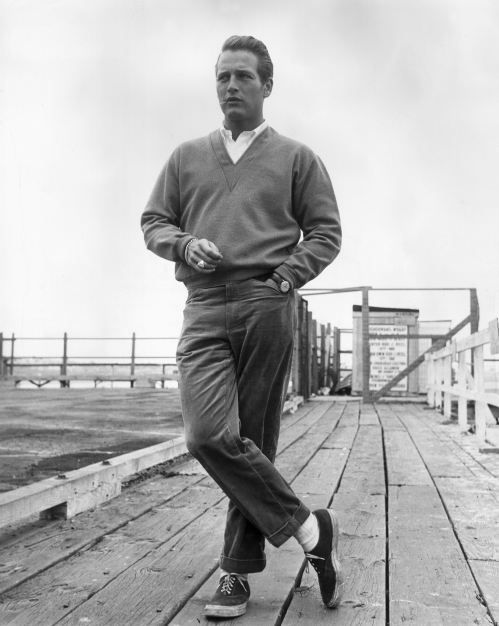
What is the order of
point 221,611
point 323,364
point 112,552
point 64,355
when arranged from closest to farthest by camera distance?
point 221,611 < point 112,552 < point 323,364 < point 64,355

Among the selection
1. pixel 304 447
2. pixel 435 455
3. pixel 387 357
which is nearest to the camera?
pixel 435 455

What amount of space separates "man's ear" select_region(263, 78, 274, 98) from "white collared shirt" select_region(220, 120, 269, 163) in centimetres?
11

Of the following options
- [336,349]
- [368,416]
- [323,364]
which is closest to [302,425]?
[368,416]

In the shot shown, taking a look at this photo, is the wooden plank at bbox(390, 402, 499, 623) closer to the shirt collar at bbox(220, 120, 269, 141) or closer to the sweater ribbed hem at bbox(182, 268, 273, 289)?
the sweater ribbed hem at bbox(182, 268, 273, 289)

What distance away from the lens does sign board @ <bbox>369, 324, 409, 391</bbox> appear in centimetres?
1479

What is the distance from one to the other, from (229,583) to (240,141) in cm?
132

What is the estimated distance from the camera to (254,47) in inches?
91.0

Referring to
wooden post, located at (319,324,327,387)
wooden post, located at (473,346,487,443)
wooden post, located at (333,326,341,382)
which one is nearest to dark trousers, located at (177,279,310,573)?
wooden post, located at (473,346,487,443)

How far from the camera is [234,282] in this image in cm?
219

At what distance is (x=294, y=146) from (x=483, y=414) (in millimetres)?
4771

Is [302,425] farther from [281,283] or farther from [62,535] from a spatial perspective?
[281,283]

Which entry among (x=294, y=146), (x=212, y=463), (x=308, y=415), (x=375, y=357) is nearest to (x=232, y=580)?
(x=212, y=463)

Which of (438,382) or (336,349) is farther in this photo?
(336,349)

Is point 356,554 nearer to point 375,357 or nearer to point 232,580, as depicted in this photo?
point 232,580
